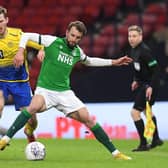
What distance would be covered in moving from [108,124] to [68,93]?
5331mm

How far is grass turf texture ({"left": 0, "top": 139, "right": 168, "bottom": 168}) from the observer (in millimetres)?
9250

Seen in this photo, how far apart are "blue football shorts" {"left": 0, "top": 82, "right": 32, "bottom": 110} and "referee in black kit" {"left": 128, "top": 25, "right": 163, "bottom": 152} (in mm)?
2025

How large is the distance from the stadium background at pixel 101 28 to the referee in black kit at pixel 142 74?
3.46 meters

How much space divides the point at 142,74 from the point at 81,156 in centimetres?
204

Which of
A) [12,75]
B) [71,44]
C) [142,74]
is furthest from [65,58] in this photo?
[142,74]

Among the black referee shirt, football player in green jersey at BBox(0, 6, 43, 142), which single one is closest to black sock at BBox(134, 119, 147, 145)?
the black referee shirt

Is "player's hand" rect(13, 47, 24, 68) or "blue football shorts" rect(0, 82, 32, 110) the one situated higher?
"player's hand" rect(13, 47, 24, 68)

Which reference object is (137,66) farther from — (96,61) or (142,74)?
(96,61)

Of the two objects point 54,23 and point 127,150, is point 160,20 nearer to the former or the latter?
point 54,23

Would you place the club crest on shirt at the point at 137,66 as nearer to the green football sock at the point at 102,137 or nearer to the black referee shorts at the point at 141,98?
the black referee shorts at the point at 141,98

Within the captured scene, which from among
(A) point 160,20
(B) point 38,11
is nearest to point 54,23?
(B) point 38,11

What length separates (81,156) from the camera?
10586 mm

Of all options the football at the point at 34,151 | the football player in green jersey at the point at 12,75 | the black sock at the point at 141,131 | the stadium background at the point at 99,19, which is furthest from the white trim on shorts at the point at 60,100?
the stadium background at the point at 99,19

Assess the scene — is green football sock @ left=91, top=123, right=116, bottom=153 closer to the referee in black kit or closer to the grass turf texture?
the grass turf texture
